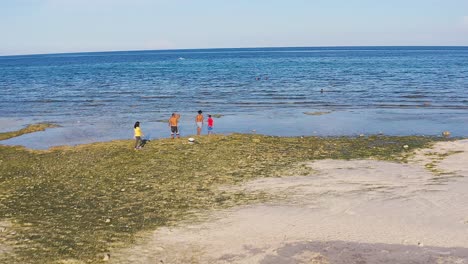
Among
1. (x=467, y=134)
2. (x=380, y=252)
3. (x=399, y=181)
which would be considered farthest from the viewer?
(x=467, y=134)

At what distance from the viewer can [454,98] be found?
48906 mm

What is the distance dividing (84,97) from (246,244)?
1894 inches

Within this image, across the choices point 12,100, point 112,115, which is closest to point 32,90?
point 12,100

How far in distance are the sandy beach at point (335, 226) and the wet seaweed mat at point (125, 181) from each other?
3.92 feet

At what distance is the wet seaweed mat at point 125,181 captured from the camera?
14.6 metres

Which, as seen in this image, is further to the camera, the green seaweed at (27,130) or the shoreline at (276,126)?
the green seaweed at (27,130)

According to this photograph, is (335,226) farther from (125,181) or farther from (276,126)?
(276,126)

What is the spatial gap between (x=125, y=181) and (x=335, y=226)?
9.70 meters

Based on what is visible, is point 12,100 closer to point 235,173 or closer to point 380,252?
point 235,173

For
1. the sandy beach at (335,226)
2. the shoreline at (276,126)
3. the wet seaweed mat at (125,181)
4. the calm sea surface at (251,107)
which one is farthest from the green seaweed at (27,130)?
the sandy beach at (335,226)

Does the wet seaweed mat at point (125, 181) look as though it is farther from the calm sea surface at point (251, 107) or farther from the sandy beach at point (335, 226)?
the calm sea surface at point (251, 107)

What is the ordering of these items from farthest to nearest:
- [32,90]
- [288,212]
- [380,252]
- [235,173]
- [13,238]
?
[32,90], [235,173], [288,212], [13,238], [380,252]

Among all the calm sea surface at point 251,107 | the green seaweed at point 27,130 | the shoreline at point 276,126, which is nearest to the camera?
the shoreline at point 276,126

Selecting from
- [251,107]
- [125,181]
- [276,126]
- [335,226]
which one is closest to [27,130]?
[125,181]
